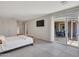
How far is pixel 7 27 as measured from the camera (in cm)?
812

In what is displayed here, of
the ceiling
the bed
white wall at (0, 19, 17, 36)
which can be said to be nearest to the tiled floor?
the bed

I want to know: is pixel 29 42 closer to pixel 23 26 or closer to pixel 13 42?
pixel 13 42

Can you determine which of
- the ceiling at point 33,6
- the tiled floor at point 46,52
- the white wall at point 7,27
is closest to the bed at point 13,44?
the tiled floor at point 46,52

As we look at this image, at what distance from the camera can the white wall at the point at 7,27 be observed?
7.74 meters

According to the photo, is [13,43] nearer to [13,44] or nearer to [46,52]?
[13,44]

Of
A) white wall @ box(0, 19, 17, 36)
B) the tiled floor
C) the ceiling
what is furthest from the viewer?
white wall @ box(0, 19, 17, 36)

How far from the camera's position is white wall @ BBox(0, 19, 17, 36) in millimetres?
7738

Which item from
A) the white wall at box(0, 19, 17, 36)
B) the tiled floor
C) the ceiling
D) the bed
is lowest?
the tiled floor

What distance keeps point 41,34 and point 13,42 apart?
376cm

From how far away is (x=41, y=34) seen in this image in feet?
25.8

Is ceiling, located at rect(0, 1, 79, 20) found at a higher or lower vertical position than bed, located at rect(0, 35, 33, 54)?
higher

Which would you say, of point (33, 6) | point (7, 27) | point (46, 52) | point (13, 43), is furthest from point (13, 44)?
point (7, 27)

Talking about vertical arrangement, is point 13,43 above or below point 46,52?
above

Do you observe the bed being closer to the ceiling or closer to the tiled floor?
the tiled floor
